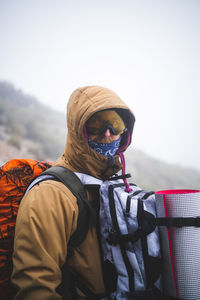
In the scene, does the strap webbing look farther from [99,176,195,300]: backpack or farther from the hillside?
the hillside

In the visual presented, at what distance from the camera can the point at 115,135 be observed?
7.13 feet

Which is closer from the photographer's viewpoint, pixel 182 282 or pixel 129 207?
pixel 182 282

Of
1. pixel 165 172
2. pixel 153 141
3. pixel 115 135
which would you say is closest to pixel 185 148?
pixel 153 141

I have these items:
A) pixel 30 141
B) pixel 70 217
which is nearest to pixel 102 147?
pixel 70 217

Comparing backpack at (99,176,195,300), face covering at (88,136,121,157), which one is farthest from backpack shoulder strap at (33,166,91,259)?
face covering at (88,136,121,157)

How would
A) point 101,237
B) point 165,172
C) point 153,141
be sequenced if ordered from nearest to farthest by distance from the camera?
point 101,237
point 165,172
point 153,141

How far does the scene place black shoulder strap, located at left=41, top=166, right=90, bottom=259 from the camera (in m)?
1.52

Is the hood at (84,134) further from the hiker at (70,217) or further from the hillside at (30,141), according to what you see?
the hillside at (30,141)

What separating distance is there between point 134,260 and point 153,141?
14722 centimetres

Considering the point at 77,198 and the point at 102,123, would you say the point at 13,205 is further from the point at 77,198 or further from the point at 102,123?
the point at 102,123

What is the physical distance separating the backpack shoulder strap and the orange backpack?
0.80ft

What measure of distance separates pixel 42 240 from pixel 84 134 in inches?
44.8

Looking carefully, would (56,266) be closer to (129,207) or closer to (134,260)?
(134,260)

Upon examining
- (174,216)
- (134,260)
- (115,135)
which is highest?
(115,135)
